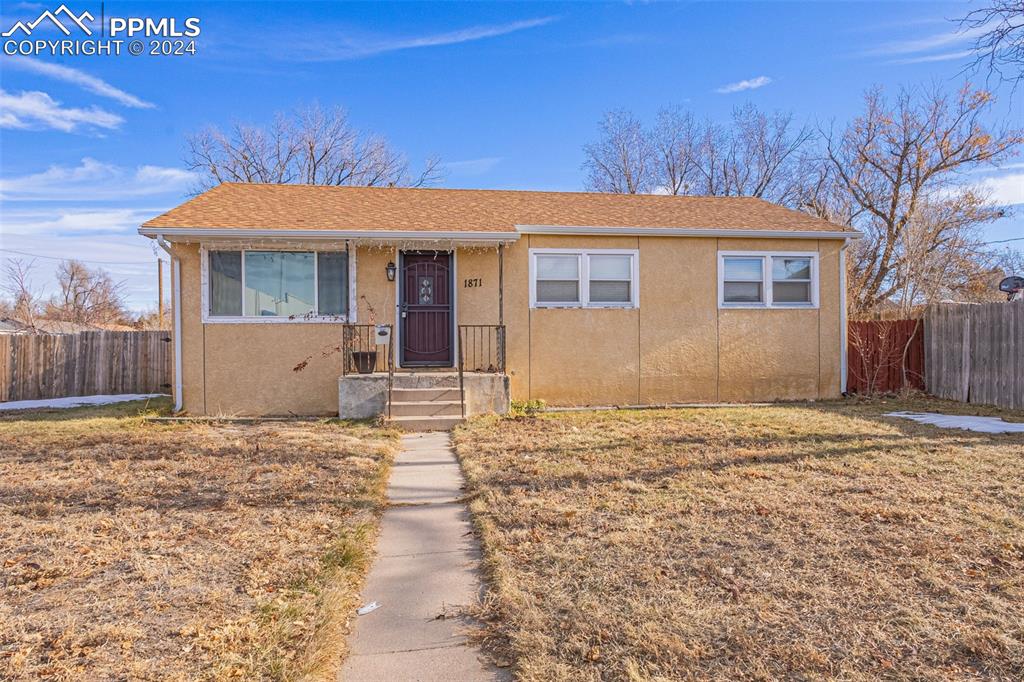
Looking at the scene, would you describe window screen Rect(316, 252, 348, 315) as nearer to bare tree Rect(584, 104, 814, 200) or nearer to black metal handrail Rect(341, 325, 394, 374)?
black metal handrail Rect(341, 325, 394, 374)

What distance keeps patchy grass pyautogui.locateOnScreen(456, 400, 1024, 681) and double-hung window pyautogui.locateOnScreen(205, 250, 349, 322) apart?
4.83 meters

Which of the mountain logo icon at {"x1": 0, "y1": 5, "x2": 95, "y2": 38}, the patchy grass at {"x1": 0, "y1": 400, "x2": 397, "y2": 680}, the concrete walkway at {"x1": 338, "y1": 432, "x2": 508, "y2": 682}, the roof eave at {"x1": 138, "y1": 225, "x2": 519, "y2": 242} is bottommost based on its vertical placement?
the concrete walkway at {"x1": 338, "y1": 432, "x2": 508, "y2": 682}

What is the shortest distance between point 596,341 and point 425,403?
339 cm

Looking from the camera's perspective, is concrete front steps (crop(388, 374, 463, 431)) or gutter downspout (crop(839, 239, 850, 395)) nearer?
concrete front steps (crop(388, 374, 463, 431))

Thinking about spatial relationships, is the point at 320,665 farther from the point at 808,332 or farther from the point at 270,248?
the point at 808,332

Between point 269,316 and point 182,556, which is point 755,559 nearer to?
point 182,556

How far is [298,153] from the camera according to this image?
80.3 ft

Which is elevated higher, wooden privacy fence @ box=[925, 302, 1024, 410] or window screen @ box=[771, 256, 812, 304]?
window screen @ box=[771, 256, 812, 304]

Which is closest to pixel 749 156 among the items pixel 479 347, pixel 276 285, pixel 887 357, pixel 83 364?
pixel 887 357

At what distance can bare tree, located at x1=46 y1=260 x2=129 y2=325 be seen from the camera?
27.3 metres

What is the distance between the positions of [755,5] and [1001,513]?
10443 mm

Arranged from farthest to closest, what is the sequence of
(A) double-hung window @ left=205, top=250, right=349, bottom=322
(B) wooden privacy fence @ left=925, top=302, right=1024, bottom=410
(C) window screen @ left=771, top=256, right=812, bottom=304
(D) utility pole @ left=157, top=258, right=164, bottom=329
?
(D) utility pole @ left=157, top=258, right=164, bottom=329
(C) window screen @ left=771, top=256, right=812, bottom=304
(A) double-hung window @ left=205, top=250, right=349, bottom=322
(B) wooden privacy fence @ left=925, top=302, right=1024, bottom=410

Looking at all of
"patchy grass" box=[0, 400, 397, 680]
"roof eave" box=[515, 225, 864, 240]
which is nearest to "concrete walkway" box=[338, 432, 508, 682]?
"patchy grass" box=[0, 400, 397, 680]

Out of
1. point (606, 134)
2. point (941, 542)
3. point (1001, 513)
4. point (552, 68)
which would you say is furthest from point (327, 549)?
point (606, 134)
